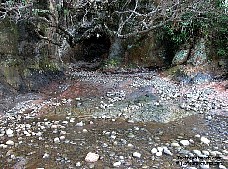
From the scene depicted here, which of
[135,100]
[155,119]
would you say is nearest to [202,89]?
[135,100]

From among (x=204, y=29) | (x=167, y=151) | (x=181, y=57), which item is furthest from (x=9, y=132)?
(x=204, y=29)

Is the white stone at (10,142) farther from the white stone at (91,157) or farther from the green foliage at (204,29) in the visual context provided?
the green foliage at (204,29)

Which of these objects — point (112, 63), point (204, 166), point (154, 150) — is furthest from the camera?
point (112, 63)

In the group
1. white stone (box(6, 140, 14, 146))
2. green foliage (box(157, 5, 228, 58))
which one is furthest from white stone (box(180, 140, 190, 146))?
green foliage (box(157, 5, 228, 58))

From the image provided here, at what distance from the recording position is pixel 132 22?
33.2 feet

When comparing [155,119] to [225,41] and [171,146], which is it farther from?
[225,41]

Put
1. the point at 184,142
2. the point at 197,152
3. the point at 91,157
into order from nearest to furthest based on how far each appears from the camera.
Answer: the point at 91,157
the point at 197,152
the point at 184,142

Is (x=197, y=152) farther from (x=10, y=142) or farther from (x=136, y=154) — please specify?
(x=10, y=142)

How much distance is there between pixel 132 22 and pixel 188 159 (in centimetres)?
673

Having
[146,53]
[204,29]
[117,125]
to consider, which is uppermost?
[204,29]

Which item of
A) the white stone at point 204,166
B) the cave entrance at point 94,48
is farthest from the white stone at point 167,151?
the cave entrance at point 94,48

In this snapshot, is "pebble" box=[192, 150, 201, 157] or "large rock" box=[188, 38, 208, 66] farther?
"large rock" box=[188, 38, 208, 66]

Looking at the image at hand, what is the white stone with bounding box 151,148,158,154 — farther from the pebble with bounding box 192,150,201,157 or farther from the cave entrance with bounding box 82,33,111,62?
the cave entrance with bounding box 82,33,111,62

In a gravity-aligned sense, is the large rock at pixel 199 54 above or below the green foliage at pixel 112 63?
above
